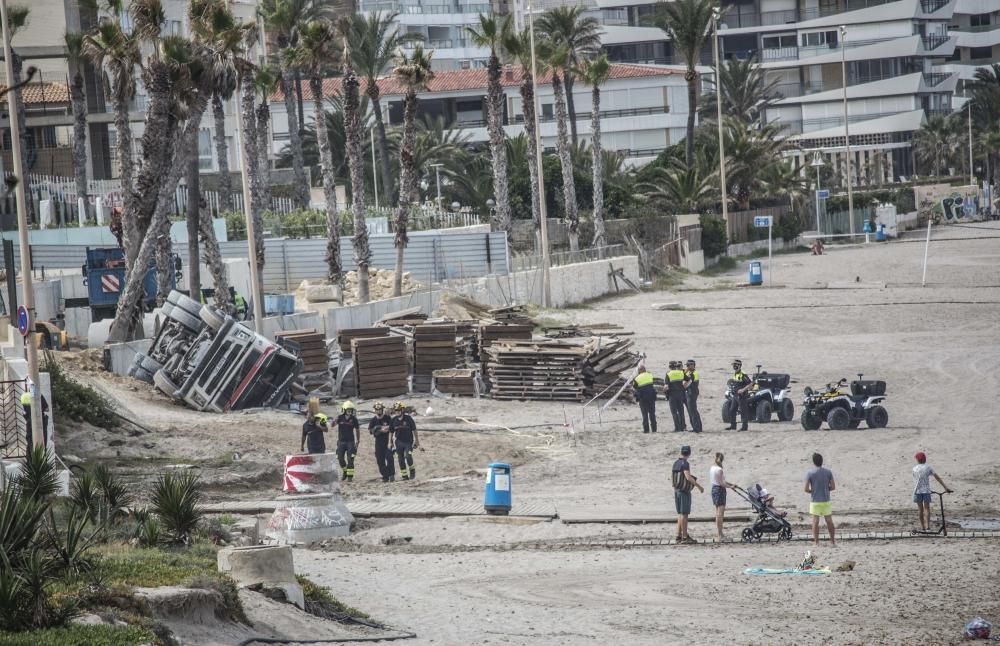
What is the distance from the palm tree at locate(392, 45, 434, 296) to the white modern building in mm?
45804

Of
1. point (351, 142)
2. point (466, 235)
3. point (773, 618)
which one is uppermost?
point (351, 142)

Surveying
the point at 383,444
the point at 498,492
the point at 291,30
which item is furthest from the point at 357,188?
the point at 498,492

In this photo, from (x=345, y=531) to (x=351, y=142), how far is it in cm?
2939

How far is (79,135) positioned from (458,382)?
29.9 metres

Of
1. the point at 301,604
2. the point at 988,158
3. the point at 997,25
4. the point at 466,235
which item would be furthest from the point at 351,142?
the point at 997,25

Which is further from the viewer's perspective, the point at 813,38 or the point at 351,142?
the point at 813,38

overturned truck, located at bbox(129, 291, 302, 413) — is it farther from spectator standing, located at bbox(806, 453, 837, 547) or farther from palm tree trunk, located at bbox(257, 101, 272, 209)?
palm tree trunk, located at bbox(257, 101, 272, 209)

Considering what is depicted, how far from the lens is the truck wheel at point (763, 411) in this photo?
91.7 ft

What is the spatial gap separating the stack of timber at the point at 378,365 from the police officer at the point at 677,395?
8.11 metres

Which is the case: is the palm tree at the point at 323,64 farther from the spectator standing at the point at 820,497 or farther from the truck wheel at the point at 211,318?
the spectator standing at the point at 820,497

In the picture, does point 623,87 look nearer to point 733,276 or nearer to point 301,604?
point 733,276

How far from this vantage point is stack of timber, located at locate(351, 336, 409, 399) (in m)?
33.3

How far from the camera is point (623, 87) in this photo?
94750 millimetres

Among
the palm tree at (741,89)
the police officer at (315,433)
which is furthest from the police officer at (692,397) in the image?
the palm tree at (741,89)
